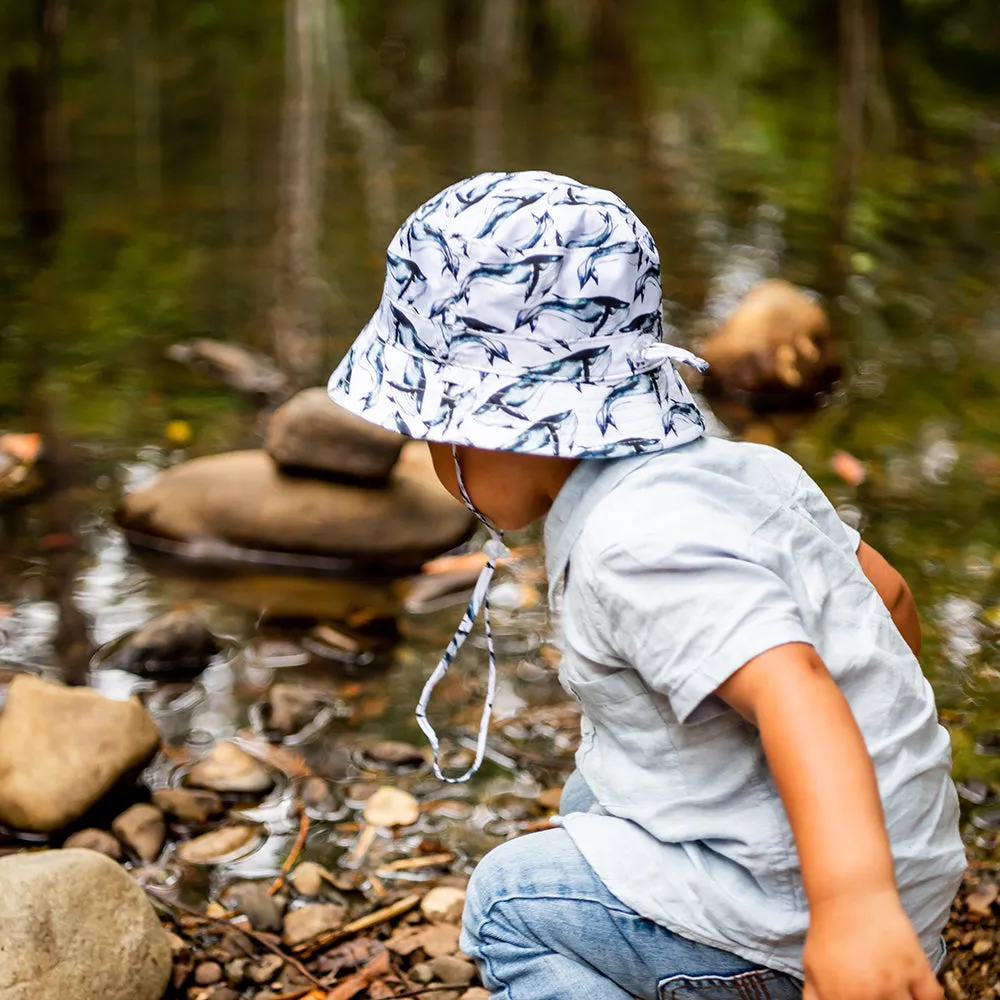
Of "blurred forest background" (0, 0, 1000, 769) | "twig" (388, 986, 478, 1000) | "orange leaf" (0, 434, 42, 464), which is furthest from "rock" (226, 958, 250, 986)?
"orange leaf" (0, 434, 42, 464)

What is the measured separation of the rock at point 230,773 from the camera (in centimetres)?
277

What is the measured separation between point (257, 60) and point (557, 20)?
4797 millimetres

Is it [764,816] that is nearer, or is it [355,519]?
[764,816]

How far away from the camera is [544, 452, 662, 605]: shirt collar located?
1646mm

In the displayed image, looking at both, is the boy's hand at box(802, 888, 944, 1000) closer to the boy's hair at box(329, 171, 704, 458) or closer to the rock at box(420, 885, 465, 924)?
the boy's hair at box(329, 171, 704, 458)

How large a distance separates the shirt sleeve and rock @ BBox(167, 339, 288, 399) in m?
3.49

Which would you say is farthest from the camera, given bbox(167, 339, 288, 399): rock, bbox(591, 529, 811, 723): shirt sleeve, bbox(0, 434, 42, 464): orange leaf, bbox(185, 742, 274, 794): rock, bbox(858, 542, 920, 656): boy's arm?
bbox(167, 339, 288, 399): rock

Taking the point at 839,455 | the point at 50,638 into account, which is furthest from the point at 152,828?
the point at 839,455

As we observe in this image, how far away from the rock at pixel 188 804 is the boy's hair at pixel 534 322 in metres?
1.31

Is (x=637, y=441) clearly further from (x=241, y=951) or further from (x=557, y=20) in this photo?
(x=557, y=20)

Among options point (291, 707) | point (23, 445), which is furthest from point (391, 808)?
point (23, 445)

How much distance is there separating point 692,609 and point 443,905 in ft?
3.90

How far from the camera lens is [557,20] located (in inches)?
619

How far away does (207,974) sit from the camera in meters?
2.28
